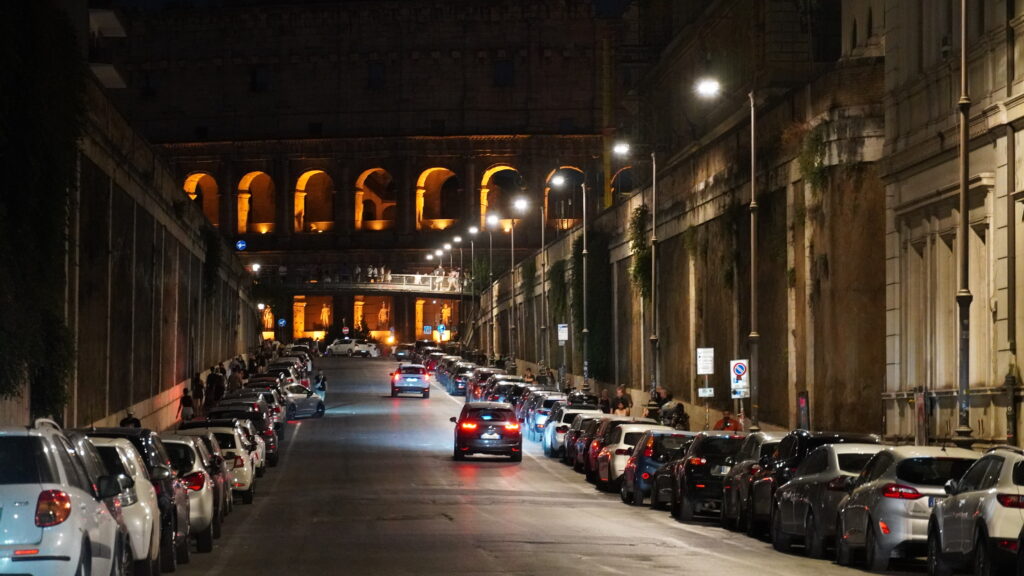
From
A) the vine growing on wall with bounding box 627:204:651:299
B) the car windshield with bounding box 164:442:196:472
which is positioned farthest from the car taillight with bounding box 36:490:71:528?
the vine growing on wall with bounding box 627:204:651:299

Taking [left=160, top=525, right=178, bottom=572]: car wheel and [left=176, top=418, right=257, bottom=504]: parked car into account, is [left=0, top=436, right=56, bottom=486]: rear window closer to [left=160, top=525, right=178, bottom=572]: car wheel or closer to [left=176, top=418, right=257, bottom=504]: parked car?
[left=160, top=525, right=178, bottom=572]: car wheel

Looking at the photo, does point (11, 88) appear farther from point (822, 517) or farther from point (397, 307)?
point (397, 307)

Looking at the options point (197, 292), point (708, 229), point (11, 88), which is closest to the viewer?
point (11, 88)

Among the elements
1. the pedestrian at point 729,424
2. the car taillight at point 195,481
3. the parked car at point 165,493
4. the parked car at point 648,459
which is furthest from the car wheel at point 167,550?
the pedestrian at point 729,424

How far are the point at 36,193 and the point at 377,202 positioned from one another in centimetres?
13558

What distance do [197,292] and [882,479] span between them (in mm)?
51431

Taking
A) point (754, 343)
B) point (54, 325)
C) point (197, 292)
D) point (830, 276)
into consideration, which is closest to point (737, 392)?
point (754, 343)

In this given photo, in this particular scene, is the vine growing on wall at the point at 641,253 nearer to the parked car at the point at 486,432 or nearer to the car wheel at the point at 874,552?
the parked car at the point at 486,432

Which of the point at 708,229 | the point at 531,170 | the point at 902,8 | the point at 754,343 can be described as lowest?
the point at 754,343

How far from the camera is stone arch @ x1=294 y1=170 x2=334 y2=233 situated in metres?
160

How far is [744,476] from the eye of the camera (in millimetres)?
26750

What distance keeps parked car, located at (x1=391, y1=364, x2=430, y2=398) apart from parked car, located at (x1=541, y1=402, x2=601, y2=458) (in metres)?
30.8

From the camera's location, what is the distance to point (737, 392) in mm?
39844

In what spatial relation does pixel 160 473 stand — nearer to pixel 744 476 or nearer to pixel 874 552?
pixel 874 552
